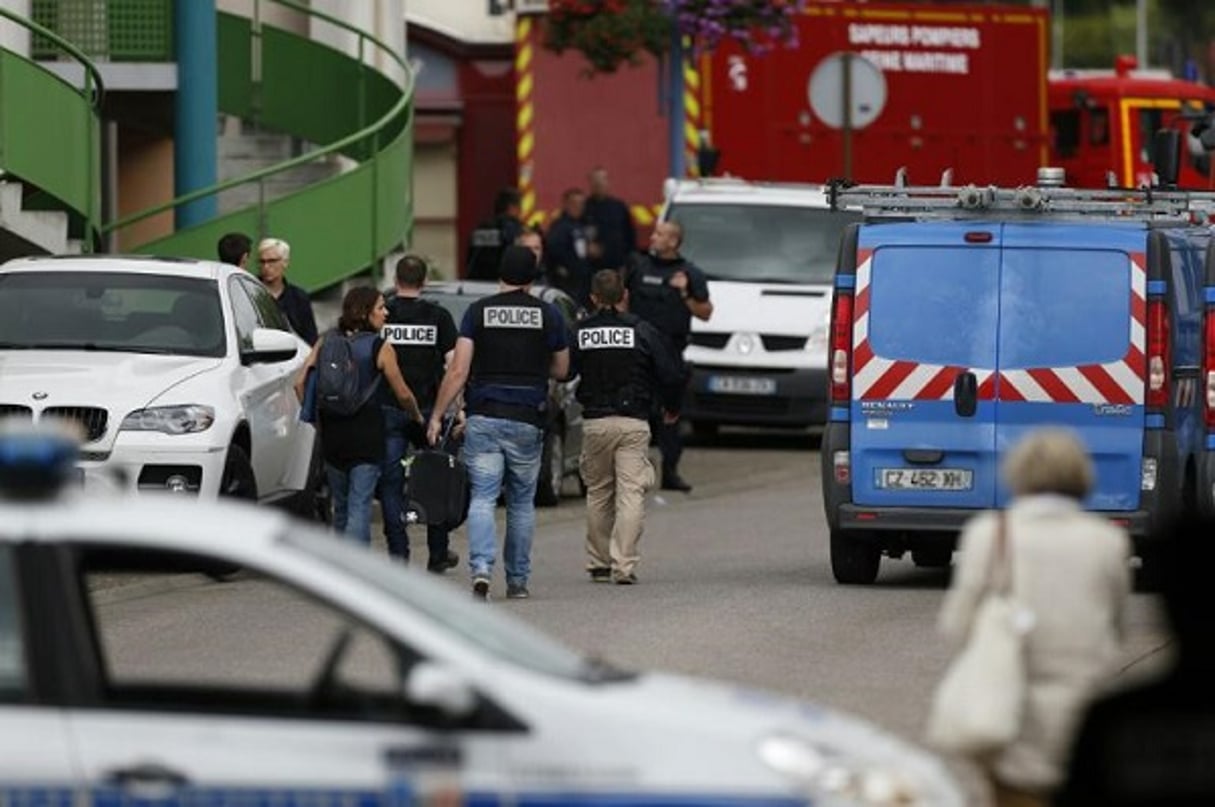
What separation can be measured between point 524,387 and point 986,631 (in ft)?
31.3

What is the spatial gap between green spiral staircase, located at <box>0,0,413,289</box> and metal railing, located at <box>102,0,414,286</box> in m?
0.02

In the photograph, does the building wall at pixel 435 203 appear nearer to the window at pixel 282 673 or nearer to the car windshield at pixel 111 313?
the car windshield at pixel 111 313

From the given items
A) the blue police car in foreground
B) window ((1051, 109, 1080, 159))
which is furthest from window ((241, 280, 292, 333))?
window ((1051, 109, 1080, 159))

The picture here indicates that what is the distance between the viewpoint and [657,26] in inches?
1451

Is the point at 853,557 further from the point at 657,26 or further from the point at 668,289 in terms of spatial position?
the point at 657,26

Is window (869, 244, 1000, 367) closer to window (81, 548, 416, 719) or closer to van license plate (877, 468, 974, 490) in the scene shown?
van license plate (877, 468, 974, 490)

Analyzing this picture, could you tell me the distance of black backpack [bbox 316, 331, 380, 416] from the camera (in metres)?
18.4

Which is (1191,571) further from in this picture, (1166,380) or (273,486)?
(273,486)

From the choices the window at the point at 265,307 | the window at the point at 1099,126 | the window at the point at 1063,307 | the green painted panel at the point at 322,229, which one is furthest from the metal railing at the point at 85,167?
the window at the point at 1099,126

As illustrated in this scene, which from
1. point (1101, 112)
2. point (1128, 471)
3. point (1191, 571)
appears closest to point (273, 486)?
point (1128, 471)

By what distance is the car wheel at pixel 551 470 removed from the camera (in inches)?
994

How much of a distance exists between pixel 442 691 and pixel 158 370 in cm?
1140

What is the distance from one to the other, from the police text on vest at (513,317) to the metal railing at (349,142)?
742 centimetres

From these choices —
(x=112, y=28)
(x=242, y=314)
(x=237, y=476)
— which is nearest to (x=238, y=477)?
(x=237, y=476)
